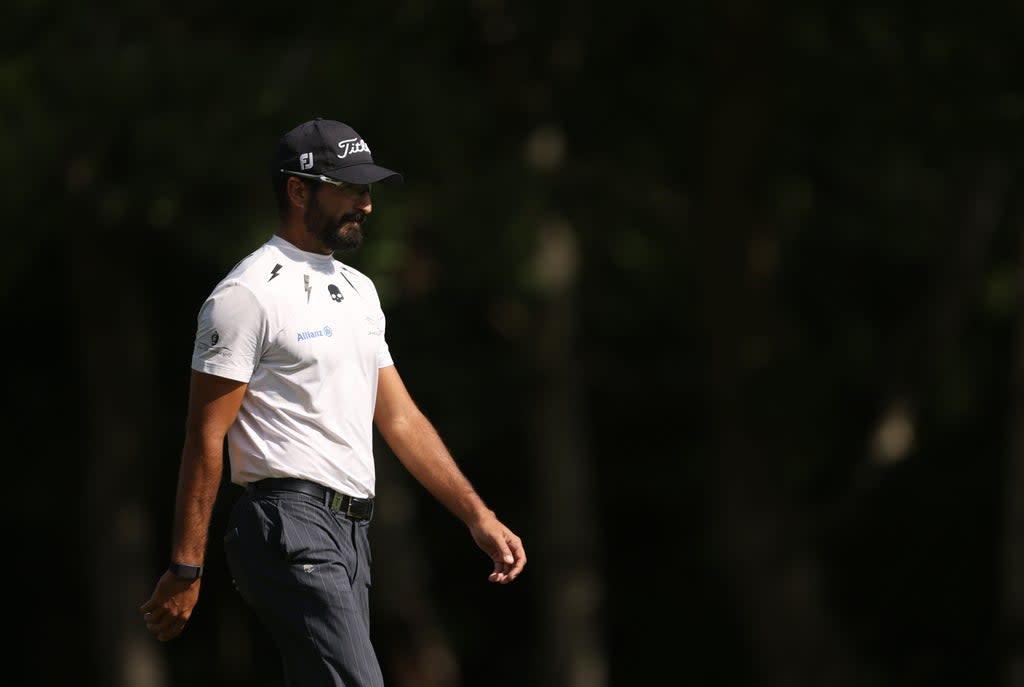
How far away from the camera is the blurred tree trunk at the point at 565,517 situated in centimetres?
1622

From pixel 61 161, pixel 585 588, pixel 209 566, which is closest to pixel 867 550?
pixel 585 588

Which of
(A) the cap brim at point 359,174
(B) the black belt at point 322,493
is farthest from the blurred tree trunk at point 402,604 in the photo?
(A) the cap brim at point 359,174

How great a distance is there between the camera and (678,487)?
19.4 metres

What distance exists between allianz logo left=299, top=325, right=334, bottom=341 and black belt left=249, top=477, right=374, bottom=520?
366mm

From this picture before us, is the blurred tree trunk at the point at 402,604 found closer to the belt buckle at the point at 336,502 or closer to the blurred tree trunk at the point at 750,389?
the blurred tree trunk at the point at 750,389

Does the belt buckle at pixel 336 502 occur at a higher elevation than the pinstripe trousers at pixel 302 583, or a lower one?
higher

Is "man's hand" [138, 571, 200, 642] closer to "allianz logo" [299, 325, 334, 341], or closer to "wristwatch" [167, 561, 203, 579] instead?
"wristwatch" [167, 561, 203, 579]

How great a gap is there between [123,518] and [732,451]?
6248 millimetres

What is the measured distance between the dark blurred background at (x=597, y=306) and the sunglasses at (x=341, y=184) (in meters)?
7.15

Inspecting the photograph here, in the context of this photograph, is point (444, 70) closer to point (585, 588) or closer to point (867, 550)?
point (585, 588)

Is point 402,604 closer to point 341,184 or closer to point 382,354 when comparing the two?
point 382,354

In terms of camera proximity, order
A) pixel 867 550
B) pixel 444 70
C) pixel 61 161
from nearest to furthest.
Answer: pixel 61 161 < pixel 444 70 < pixel 867 550

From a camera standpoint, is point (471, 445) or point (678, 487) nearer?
point (471, 445)

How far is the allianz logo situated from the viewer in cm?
469
